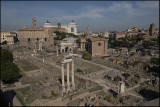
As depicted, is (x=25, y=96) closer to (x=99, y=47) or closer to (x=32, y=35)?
(x=99, y=47)

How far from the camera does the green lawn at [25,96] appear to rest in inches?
693

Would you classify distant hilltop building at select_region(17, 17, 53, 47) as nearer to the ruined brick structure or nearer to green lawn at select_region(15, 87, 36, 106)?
the ruined brick structure

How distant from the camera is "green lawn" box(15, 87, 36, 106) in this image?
57.7ft

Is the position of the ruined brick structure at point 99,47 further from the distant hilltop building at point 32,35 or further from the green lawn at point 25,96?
the green lawn at point 25,96

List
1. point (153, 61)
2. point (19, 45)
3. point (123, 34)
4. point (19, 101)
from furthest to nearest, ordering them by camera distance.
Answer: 1. point (123, 34)
2. point (19, 45)
3. point (153, 61)
4. point (19, 101)

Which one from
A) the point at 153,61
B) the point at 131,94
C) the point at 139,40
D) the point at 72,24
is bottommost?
the point at 131,94

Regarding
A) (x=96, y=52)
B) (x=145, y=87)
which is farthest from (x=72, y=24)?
(x=145, y=87)

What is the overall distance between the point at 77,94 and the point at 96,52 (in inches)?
1246

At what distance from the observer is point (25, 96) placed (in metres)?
19.2

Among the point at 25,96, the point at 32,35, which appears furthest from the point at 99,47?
→ the point at 25,96

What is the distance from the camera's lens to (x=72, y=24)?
108938mm

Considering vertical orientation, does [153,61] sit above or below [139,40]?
below

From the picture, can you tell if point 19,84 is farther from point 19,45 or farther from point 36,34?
point 36,34

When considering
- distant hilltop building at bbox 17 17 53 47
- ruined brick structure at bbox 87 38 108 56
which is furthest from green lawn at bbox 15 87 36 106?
distant hilltop building at bbox 17 17 53 47
